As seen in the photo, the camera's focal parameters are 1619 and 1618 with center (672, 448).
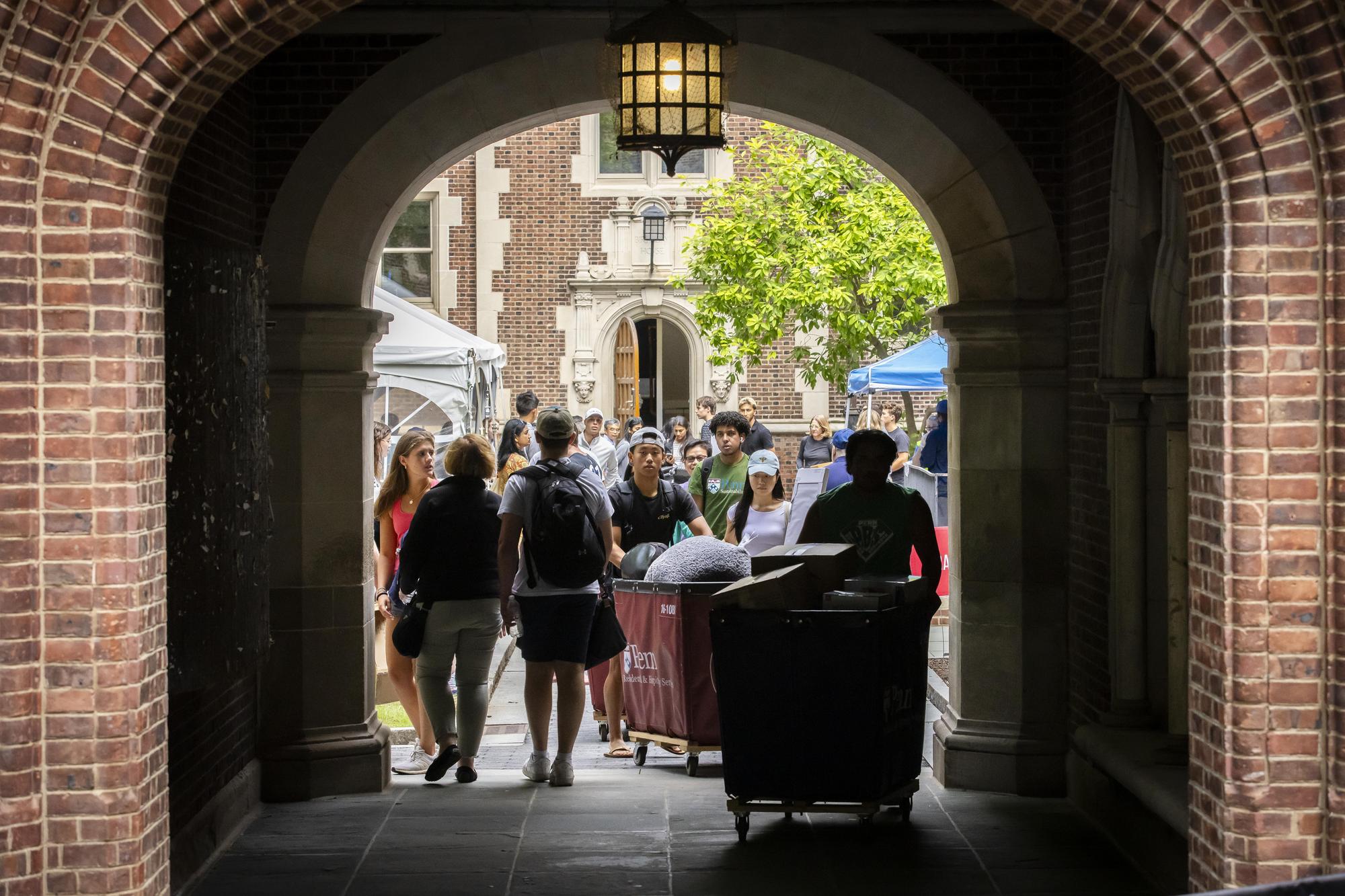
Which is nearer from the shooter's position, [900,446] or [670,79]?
[670,79]

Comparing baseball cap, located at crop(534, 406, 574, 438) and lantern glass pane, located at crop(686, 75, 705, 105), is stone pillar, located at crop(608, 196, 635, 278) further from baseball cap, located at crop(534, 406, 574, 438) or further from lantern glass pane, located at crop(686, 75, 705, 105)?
lantern glass pane, located at crop(686, 75, 705, 105)

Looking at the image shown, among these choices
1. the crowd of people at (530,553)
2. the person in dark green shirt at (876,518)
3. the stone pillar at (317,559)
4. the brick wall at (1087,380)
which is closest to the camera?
the brick wall at (1087,380)

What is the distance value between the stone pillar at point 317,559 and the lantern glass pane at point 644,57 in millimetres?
2104

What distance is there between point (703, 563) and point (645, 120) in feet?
7.58

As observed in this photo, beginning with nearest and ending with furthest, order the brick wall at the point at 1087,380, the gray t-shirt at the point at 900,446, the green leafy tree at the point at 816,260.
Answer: the brick wall at the point at 1087,380 < the gray t-shirt at the point at 900,446 < the green leafy tree at the point at 816,260

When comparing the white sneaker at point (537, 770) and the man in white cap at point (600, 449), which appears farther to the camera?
the man in white cap at point (600, 449)

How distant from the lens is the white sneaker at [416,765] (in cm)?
867

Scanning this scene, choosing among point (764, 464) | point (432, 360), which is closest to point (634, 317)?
point (432, 360)

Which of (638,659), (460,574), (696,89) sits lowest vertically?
(638,659)

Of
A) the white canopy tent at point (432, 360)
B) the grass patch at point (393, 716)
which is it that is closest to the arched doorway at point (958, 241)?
the grass patch at point (393, 716)

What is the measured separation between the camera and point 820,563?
6977mm

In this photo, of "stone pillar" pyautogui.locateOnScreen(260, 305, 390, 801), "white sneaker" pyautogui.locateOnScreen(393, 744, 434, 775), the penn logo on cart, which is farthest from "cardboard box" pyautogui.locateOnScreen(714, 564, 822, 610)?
"white sneaker" pyautogui.locateOnScreen(393, 744, 434, 775)

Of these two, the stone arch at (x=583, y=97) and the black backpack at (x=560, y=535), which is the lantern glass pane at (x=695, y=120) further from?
the black backpack at (x=560, y=535)

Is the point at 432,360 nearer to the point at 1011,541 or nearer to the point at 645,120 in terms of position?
the point at 1011,541
